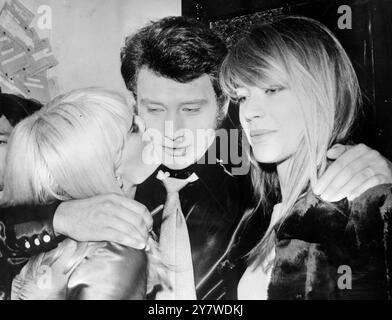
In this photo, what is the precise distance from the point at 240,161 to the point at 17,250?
1.17 metres

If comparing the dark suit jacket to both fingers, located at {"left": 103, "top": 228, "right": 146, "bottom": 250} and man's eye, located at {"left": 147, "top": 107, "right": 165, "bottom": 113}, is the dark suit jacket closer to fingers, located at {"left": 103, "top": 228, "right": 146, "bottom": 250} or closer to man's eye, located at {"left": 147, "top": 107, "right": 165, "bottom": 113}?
fingers, located at {"left": 103, "top": 228, "right": 146, "bottom": 250}

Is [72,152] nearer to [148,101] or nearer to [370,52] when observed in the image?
[148,101]

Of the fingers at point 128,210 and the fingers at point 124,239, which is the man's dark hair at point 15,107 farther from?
the fingers at point 124,239

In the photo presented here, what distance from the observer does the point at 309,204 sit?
2.28 metres

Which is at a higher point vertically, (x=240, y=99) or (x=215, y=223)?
(x=240, y=99)

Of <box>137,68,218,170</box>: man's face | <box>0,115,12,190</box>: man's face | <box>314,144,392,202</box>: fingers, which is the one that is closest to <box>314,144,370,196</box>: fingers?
<box>314,144,392,202</box>: fingers

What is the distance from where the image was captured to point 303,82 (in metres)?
2.28

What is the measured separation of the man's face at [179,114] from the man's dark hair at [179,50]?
0.11 ft

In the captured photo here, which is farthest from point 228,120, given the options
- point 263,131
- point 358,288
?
point 358,288

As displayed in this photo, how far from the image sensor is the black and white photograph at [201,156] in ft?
7.45

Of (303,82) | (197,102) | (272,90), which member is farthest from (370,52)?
(197,102)

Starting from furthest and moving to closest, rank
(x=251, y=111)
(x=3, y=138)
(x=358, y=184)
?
1. (x=3, y=138)
2. (x=251, y=111)
3. (x=358, y=184)

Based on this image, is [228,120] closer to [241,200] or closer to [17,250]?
[241,200]

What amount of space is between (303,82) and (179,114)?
60cm
